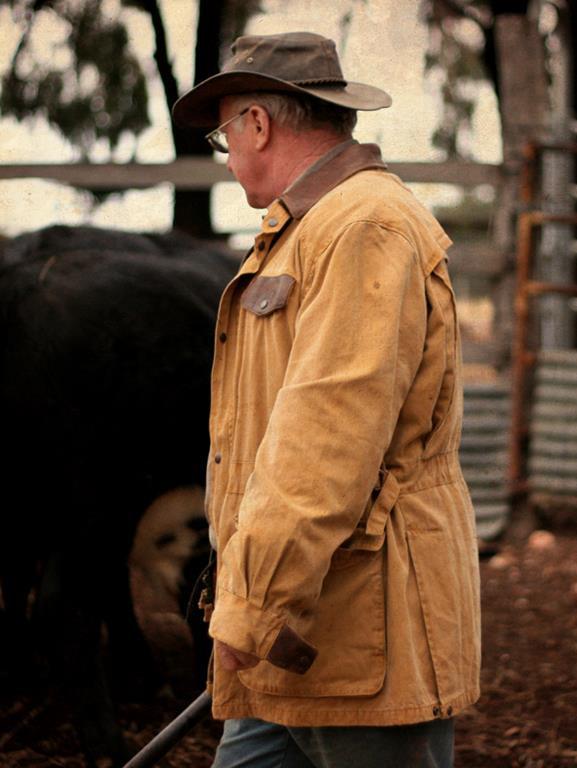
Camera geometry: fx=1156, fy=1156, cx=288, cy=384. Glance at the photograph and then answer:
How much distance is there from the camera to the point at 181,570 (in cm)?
448

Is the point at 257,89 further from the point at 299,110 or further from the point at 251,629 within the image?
the point at 251,629

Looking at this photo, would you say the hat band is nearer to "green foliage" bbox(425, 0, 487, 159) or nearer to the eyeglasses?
the eyeglasses

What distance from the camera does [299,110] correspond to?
241 centimetres

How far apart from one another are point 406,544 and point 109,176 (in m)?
6.40

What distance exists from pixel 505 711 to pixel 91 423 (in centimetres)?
215

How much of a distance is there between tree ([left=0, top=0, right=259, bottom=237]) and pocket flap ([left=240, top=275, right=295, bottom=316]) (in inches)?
280

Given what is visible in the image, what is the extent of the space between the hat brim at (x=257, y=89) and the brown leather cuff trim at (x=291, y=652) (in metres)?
1.05

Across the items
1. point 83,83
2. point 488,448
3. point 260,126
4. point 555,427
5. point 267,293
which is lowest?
point 488,448

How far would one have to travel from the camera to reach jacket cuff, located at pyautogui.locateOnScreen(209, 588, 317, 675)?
6.73ft

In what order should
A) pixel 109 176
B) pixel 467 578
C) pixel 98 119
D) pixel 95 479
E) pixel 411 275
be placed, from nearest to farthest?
pixel 411 275, pixel 467 578, pixel 95 479, pixel 109 176, pixel 98 119

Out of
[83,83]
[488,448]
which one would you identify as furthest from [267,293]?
[83,83]

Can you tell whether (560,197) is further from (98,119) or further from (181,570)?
(181,570)

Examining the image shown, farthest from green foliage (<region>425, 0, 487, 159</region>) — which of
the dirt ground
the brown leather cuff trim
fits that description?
the brown leather cuff trim

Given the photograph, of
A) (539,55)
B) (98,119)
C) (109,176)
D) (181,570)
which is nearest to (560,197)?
(539,55)
